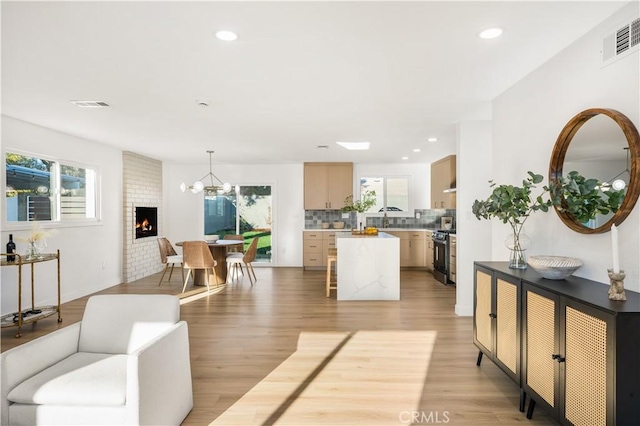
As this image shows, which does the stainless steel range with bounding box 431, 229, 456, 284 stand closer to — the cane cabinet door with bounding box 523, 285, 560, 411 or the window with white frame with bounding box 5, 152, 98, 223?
the cane cabinet door with bounding box 523, 285, 560, 411

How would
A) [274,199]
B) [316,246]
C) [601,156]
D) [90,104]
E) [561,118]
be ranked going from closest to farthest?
[601,156] < [561,118] < [90,104] < [316,246] < [274,199]

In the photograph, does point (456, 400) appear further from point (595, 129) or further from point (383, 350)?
point (595, 129)

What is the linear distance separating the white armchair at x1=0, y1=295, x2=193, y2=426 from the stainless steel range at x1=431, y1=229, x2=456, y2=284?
17.1 ft

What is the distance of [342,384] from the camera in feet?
9.00

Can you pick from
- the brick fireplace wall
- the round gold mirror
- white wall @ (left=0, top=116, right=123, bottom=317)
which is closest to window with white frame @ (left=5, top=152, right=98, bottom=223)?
white wall @ (left=0, top=116, right=123, bottom=317)

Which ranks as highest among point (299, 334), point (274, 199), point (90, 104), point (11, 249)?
point (90, 104)

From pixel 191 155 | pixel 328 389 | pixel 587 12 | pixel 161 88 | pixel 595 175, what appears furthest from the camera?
pixel 191 155

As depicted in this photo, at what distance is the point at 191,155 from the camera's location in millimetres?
7211

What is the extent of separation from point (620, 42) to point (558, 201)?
989 mm

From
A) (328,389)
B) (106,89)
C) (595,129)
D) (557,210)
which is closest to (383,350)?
(328,389)

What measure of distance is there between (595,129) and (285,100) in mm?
2604

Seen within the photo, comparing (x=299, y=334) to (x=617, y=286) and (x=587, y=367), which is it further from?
(x=617, y=286)

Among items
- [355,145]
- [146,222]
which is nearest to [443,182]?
[355,145]

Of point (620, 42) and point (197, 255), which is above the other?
point (620, 42)
